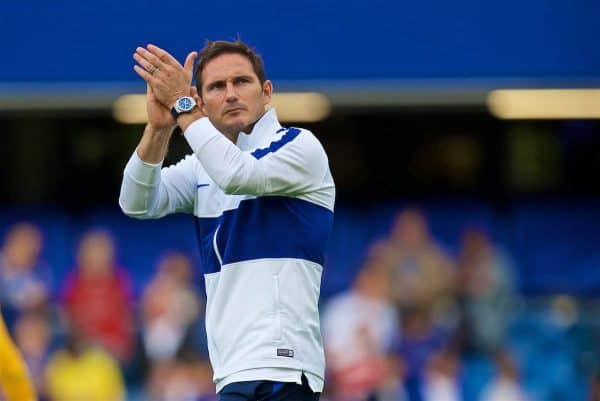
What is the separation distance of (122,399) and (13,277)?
52.2 inches

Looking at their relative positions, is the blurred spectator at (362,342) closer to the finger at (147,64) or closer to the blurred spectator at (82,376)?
the blurred spectator at (82,376)

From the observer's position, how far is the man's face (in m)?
4.21

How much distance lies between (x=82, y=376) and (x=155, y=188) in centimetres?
603

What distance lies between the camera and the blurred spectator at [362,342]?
9.88 meters

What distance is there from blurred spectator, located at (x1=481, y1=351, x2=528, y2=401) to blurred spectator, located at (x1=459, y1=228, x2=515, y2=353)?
4.9 inches

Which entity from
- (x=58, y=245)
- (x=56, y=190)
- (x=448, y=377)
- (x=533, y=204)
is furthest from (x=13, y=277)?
(x=533, y=204)

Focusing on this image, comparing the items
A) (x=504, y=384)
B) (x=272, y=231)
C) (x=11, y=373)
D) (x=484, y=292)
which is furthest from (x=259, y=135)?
(x=484, y=292)

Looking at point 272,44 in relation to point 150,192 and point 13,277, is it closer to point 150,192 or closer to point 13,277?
point 13,277

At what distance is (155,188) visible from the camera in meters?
4.32

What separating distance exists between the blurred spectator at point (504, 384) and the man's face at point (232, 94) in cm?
Answer: 618

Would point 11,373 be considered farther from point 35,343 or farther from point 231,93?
point 35,343

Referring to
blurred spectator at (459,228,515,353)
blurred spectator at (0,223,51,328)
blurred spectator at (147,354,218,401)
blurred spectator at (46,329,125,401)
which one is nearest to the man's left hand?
blurred spectator at (147,354,218,401)

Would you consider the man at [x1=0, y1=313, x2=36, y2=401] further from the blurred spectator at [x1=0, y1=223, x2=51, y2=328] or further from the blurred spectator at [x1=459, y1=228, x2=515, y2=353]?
the blurred spectator at [x1=459, y1=228, x2=515, y2=353]

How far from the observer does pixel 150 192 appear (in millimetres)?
4312
